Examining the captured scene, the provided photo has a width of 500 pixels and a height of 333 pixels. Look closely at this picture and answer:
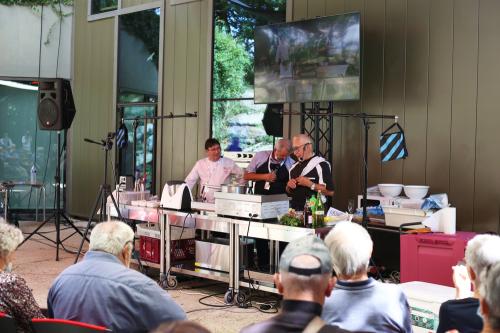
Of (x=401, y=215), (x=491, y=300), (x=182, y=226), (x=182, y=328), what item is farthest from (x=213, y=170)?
(x=182, y=328)

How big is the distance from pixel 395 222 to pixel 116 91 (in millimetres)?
6251

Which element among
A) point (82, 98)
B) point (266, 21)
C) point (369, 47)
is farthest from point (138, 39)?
point (369, 47)

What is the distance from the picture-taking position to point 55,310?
94.7 inches

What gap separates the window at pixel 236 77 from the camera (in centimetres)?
822

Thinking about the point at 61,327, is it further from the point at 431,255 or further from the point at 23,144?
the point at 23,144

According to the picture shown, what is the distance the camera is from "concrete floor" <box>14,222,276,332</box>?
4711 millimetres

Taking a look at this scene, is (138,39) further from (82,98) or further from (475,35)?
(475,35)

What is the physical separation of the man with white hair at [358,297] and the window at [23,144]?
9.45 metres

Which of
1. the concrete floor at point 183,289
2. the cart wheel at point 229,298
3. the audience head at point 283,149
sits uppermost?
the audience head at point 283,149

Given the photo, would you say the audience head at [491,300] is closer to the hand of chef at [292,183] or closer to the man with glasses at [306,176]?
the man with glasses at [306,176]

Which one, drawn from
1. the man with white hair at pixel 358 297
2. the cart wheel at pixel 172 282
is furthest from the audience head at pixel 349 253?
the cart wheel at pixel 172 282

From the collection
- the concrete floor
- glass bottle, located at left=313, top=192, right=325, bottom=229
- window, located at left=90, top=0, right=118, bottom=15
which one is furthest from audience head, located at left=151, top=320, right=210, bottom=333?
window, located at left=90, top=0, right=118, bottom=15

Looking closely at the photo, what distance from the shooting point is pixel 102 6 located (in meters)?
10.7

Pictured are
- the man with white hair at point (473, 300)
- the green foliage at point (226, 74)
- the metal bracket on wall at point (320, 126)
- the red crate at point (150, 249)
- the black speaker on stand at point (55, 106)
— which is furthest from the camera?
the green foliage at point (226, 74)
